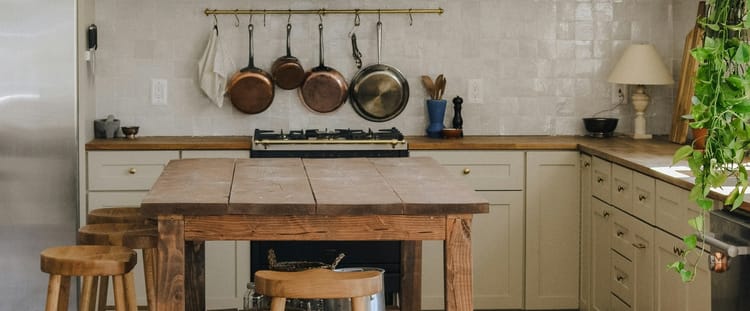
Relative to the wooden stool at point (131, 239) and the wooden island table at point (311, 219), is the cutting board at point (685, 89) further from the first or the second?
the wooden stool at point (131, 239)

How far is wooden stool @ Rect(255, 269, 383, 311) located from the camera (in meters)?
2.90

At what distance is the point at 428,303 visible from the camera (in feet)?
18.4

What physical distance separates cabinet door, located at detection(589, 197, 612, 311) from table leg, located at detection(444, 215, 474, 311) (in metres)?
2.01

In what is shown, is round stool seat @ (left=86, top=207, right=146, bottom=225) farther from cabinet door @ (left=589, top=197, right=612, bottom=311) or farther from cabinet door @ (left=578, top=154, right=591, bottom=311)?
cabinet door @ (left=578, top=154, right=591, bottom=311)

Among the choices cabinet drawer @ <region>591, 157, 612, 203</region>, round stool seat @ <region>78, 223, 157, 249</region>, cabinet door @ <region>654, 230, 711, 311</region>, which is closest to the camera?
round stool seat @ <region>78, 223, 157, 249</region>

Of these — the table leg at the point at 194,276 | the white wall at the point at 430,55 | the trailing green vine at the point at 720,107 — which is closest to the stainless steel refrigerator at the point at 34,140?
the white wall at the point at 430,55

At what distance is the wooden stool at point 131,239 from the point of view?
11.7ft

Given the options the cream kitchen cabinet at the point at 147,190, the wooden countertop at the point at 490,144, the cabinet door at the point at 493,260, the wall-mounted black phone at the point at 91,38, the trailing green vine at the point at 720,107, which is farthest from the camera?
the wall-mounted black phone at the point at 91,38

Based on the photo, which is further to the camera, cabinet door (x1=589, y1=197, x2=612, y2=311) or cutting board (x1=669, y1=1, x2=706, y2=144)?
cutting board (x1=669, y1=1, x2=706, y2=144)

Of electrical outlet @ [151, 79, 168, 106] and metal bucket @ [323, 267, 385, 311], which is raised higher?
electrical outlet @ [151, 79, 168, 106]

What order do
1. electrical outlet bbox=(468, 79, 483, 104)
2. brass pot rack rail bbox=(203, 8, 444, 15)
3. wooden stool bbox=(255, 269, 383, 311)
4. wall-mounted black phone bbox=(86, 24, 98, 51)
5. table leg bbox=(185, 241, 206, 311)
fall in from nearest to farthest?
wooden stool bbox=(255, 269, 383, 311), table leg bbox=(185, 241, 206, 311), wall-mounted black phone bbox=(86, 24, 98, 51), brass pot rack rail bbox=(203, 8, 444, 15), electrical outlet bbox=(468, 79, 483, 104)

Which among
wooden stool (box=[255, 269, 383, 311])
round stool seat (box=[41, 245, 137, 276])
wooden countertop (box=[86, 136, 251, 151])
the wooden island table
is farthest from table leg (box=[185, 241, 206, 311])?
wooden countertop (box=[86, 136, 251, 151])

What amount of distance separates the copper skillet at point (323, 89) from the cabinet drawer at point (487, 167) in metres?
0.72

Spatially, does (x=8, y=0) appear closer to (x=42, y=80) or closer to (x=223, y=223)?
(x=42, y=80)
